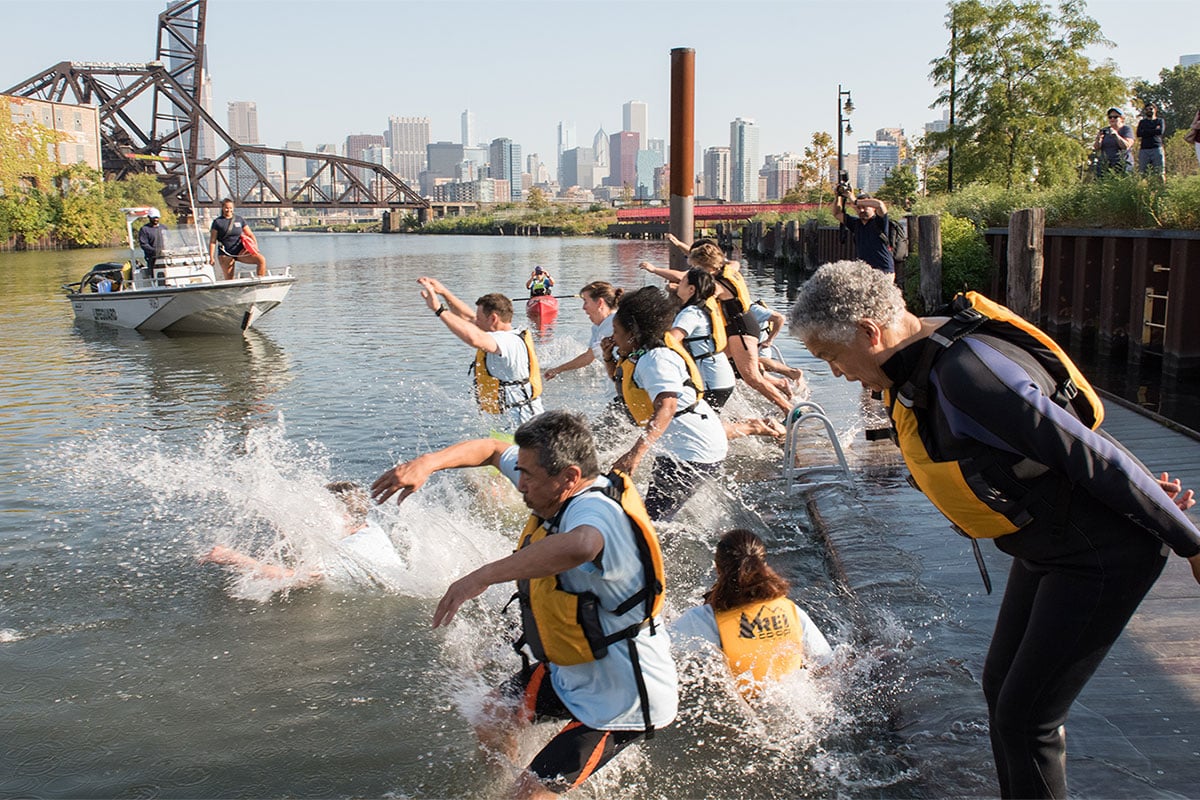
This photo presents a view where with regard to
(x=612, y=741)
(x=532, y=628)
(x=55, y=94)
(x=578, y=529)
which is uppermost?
(x=55, y=94)

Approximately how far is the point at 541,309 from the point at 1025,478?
21119 mm

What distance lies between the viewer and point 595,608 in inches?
137

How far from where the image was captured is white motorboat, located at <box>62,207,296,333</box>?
2278 centimetres

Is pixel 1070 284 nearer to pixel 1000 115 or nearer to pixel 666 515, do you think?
pixel 666 515

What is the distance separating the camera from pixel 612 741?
143 inches

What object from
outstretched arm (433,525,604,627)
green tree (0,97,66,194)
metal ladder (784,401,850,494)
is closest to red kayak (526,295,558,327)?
metal ladder (784,401,850,494)

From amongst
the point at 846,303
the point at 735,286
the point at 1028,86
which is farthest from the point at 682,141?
the point at 1028,86

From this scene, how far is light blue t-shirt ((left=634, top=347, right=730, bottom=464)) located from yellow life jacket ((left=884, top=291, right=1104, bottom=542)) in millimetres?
2912

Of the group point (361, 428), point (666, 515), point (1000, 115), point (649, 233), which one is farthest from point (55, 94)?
point (666, 515)

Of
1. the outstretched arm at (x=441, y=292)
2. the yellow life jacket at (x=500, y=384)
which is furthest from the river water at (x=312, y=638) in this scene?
the outstretched arm at (x=441, y=292)

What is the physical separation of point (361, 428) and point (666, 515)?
7.51 meters

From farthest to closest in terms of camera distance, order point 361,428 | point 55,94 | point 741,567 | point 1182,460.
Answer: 1. point 55,94
2. point 361,428
3. point 1182,460
4. point 741,567

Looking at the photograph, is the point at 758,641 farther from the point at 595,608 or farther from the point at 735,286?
the point at 735,286

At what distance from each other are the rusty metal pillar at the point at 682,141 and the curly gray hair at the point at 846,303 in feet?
32.9
